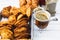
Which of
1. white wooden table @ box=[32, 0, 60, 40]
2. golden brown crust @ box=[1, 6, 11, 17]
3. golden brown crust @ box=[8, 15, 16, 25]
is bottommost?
white wooden table @ box=[32, 0, 60, 40]

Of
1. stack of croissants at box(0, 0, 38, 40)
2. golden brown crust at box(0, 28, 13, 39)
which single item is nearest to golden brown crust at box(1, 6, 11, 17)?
stack of croissants at box(0, 0, 38, 40)

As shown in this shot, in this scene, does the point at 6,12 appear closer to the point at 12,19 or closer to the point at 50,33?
the point at 12,19

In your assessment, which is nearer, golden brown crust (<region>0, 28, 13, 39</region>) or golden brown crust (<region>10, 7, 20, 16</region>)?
golden brown crust (<region>0, 28, 13, 39</region>)

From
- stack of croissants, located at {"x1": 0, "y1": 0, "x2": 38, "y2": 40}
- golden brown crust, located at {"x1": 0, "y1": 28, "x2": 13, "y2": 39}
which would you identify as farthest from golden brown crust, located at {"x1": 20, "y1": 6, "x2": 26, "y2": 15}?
golden brown crust, located at {"x1": 0, "y1": 28, "x2": 13, "y2": 39}

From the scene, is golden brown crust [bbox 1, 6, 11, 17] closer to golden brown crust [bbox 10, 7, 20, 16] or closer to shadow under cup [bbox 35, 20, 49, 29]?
golden brown crust [bbox 10, 7, 20, 16]

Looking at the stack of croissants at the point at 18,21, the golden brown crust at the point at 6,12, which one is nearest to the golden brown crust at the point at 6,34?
the stack of croissants at the point at 18,21

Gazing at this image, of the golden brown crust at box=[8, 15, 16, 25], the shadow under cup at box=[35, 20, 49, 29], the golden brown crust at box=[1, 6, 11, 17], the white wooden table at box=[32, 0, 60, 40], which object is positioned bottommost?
the white wooden table at box=[32, 0, 60, 40]

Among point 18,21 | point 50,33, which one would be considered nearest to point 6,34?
point 18,21

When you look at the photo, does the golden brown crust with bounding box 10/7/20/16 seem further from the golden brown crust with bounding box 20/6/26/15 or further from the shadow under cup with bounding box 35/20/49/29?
the shadow under cup with bounding box 35/20/49/29

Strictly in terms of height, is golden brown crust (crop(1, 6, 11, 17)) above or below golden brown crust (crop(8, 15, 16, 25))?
above

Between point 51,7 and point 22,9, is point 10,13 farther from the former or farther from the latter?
point 51,7
